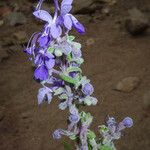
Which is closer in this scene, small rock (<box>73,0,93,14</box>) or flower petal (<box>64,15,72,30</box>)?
flower petal (<box>64,15,72,30</box>)

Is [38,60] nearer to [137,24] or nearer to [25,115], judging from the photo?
[25,115]

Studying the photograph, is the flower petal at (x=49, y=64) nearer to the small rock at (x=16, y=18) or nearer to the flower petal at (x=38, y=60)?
the flower petal at (x=38, y=60)

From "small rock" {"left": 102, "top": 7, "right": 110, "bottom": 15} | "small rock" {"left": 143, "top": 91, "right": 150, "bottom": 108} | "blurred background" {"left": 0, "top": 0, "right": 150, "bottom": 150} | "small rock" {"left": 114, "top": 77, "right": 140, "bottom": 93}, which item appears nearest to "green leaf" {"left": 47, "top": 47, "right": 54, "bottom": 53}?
"blurred background" {"left": 0, "top": 0, "right": 150, "bottom": 150}

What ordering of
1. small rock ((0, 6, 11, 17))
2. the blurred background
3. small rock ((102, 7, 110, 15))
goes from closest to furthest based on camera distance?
the blurred background
small rock ((102, 7, 110, 15))
small rock ((0, 6, 11, 17))

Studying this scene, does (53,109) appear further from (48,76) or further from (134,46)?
(48,76)

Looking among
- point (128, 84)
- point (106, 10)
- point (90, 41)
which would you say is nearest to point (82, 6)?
point (106, 10)

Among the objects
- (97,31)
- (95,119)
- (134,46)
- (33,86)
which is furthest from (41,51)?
(97,31)

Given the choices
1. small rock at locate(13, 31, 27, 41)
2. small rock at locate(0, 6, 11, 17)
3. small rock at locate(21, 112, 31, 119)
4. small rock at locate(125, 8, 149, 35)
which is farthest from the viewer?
small rock at locate(0, 6, 11, 17)

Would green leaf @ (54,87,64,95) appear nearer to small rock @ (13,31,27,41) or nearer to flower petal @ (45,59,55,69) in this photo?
flower petal @ (45,59,55,69)
